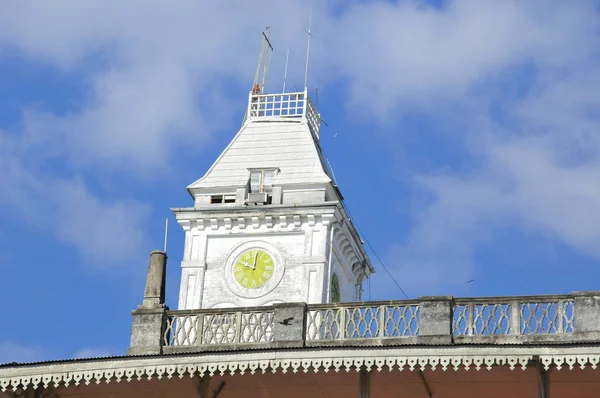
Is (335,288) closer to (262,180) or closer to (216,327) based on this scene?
(262,180)

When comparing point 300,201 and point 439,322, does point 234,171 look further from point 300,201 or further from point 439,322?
point 439,322

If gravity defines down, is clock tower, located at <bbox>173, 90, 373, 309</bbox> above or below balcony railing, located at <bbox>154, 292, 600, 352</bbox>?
above

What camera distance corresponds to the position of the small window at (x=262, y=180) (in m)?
63.6

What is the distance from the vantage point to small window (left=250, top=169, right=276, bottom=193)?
2502 inches

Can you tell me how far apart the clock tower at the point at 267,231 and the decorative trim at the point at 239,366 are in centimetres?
3171

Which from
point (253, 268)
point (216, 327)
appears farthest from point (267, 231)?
point (216, 327)

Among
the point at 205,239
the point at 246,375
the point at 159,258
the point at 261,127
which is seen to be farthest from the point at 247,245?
the point at 246,375

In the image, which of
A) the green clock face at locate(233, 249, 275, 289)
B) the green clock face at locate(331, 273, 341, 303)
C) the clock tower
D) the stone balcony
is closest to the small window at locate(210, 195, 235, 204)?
the clock tower

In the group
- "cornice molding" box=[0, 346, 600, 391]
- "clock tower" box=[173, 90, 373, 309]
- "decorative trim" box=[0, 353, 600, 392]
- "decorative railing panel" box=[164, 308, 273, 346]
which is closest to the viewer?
"cornice molding" box=[0, 346, 600, 391]

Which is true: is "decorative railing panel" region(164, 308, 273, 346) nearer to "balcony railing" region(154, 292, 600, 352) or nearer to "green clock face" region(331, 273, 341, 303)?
"balcony railing" region(154, 292, 600, 352)

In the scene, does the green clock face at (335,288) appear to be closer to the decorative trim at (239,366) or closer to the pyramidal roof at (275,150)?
the pyramidal roof at (275,150)

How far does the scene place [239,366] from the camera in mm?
28250

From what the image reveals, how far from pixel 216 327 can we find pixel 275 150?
112 ft

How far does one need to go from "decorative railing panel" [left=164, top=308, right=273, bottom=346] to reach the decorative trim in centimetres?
178
